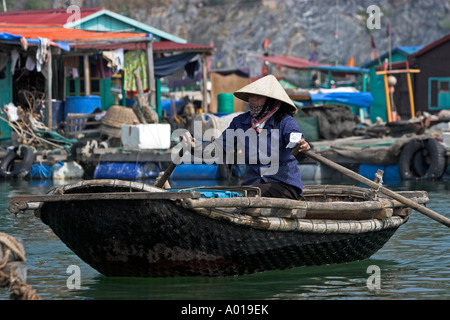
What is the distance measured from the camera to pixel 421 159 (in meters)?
16.3

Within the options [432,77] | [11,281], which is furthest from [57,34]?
[432,77]

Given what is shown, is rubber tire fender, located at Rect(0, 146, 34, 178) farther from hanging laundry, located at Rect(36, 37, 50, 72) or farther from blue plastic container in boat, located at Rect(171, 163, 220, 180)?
A: blue plastic container in boat, located at Rect(171, 163, 220, 180)

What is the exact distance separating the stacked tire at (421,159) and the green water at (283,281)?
7.34 meters

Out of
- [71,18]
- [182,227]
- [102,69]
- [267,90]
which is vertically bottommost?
[182,227]

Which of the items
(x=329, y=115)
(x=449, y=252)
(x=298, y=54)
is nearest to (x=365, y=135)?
(x=329, y=115)

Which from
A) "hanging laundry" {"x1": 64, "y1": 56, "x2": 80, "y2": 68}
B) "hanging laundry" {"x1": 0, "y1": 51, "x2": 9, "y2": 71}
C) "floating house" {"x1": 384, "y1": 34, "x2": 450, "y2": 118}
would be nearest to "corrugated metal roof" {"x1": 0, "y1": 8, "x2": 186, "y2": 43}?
"hanging laundry" {"x1": 64, "y1": 56, "x2": 80, "y2": 68}

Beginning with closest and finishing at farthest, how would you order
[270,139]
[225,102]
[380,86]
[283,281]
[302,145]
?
[283,281] < [302,145] < [270,139] < [225,102] < [380,86]

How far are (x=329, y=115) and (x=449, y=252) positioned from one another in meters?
12.4

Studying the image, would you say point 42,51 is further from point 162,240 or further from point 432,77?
point 432,77

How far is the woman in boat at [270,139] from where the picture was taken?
689cm

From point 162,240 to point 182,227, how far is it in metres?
0.20

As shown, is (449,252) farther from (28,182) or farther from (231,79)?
(231,79)

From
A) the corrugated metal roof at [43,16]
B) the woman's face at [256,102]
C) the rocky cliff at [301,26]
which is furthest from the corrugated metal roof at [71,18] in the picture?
the rocky cliff at [301,26]

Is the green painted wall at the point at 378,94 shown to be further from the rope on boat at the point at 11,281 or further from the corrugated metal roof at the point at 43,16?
the rope on boat at the point at 11,281
